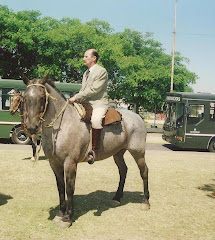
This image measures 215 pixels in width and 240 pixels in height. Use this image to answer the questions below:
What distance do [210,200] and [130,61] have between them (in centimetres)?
2357

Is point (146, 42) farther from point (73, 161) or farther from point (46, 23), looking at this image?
point (73, 161)

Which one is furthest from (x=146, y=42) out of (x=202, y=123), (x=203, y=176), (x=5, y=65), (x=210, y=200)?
(x=210, y=200)

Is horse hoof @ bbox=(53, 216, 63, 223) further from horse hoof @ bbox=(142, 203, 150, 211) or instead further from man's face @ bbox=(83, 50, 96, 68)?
man's face @ bbox=(83, 50, 96, 68)

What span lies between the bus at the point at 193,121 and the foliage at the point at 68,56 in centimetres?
1229

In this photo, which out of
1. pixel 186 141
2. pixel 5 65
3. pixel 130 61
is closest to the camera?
pixel 186 141

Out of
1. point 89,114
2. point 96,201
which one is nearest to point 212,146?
point 96,201

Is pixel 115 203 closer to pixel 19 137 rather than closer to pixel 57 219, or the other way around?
pixel 57 219

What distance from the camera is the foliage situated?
26.4 metres

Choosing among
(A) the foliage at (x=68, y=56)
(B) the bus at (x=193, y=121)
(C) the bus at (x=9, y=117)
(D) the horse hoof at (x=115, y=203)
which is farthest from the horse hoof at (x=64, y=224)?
(A) the foliage at (x=68, y=56)

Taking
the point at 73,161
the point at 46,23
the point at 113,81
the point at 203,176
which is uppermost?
the point at 46,23

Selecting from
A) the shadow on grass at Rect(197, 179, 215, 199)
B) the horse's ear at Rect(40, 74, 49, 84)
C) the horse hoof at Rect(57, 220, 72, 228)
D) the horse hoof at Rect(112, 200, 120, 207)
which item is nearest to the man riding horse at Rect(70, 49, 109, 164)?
the horse's ear at Rect(40, 74, 49, 84)

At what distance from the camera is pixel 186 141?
16328 mm

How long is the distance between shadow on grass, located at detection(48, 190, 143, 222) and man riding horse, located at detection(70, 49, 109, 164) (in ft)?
4.32

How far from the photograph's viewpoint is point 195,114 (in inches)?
651
